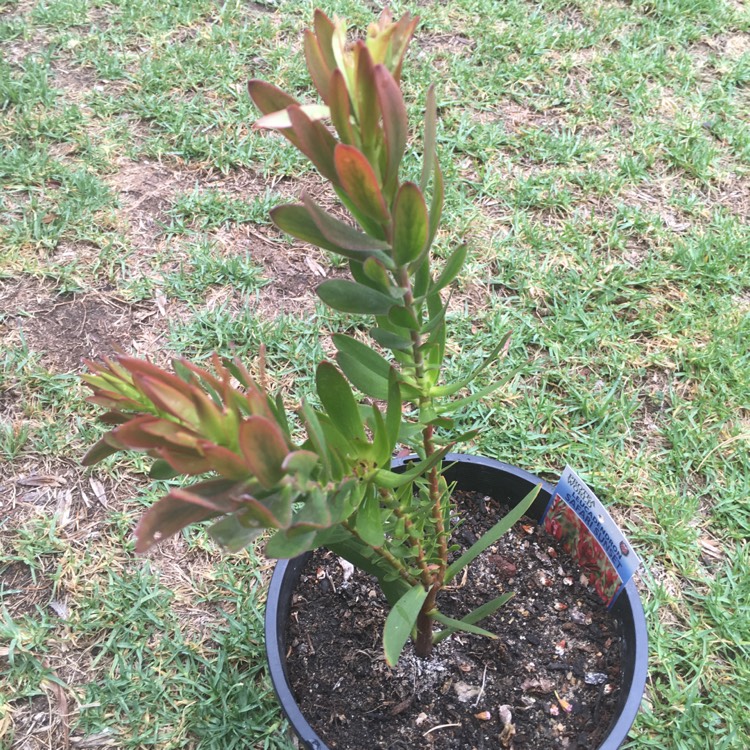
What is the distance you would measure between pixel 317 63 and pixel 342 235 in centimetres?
16

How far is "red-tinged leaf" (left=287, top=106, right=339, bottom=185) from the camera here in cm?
64

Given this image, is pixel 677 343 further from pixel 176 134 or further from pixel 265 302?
pixel 176 134

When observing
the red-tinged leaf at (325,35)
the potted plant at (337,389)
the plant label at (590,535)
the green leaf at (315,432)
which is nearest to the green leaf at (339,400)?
the potted plant at (337,389)

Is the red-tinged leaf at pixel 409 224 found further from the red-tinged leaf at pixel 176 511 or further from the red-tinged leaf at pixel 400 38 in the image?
the red-tinged leaf at pixel 176 511

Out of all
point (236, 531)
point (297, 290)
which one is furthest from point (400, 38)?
point (297, 290)

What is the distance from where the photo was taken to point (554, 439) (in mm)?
1874

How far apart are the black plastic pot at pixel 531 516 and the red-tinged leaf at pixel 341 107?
0.73 m

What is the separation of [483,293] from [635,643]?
1.20m

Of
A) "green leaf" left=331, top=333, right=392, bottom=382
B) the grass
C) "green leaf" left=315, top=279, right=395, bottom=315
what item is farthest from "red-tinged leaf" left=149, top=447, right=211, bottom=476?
the grass

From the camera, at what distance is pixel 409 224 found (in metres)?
0.71

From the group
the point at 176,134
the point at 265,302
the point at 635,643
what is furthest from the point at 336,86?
the point at 176,134

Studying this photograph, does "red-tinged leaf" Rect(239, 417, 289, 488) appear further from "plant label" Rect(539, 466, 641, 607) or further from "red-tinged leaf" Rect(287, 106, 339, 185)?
"plant label" Rect(539, 466, 641, 607)

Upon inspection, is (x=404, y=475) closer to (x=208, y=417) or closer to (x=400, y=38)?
(x=208, y=417)

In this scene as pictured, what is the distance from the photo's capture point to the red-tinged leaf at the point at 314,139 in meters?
0.64
